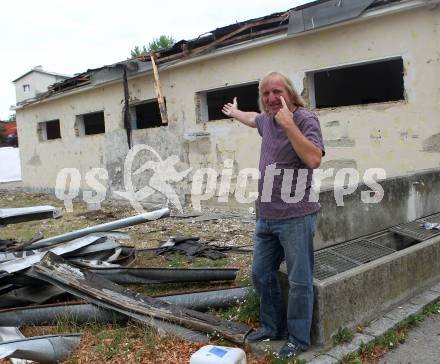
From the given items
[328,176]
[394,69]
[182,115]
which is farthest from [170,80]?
[394,69]

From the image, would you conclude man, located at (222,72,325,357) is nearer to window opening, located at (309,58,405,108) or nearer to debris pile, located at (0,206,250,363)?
debris pile, located at (0,206,250,363)

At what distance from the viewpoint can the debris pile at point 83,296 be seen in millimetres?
3420

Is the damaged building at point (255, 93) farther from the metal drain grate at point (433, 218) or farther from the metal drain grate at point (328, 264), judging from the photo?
the metal drain grate at point (328, 264)

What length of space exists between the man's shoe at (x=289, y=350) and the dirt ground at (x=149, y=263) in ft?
0.39

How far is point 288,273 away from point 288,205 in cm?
48

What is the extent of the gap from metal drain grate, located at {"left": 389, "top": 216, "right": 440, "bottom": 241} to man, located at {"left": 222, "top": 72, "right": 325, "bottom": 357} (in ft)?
7.37

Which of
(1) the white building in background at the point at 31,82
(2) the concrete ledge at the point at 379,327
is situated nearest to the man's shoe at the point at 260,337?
(2) the concrete ledge at the point at 379,327

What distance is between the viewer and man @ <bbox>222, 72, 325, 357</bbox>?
2881 mm

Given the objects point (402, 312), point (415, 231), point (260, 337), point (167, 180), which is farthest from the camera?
point (167, 180)

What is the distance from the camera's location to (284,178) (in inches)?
115

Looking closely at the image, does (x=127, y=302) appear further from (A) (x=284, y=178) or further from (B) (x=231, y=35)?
(B) (x=231, y=35)

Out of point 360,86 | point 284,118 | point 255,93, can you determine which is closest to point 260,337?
point 284,118

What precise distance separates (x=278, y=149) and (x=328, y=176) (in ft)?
18.1

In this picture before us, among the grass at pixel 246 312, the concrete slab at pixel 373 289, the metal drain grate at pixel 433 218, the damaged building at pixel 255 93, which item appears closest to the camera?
the concrete slab at pixel 373 289
